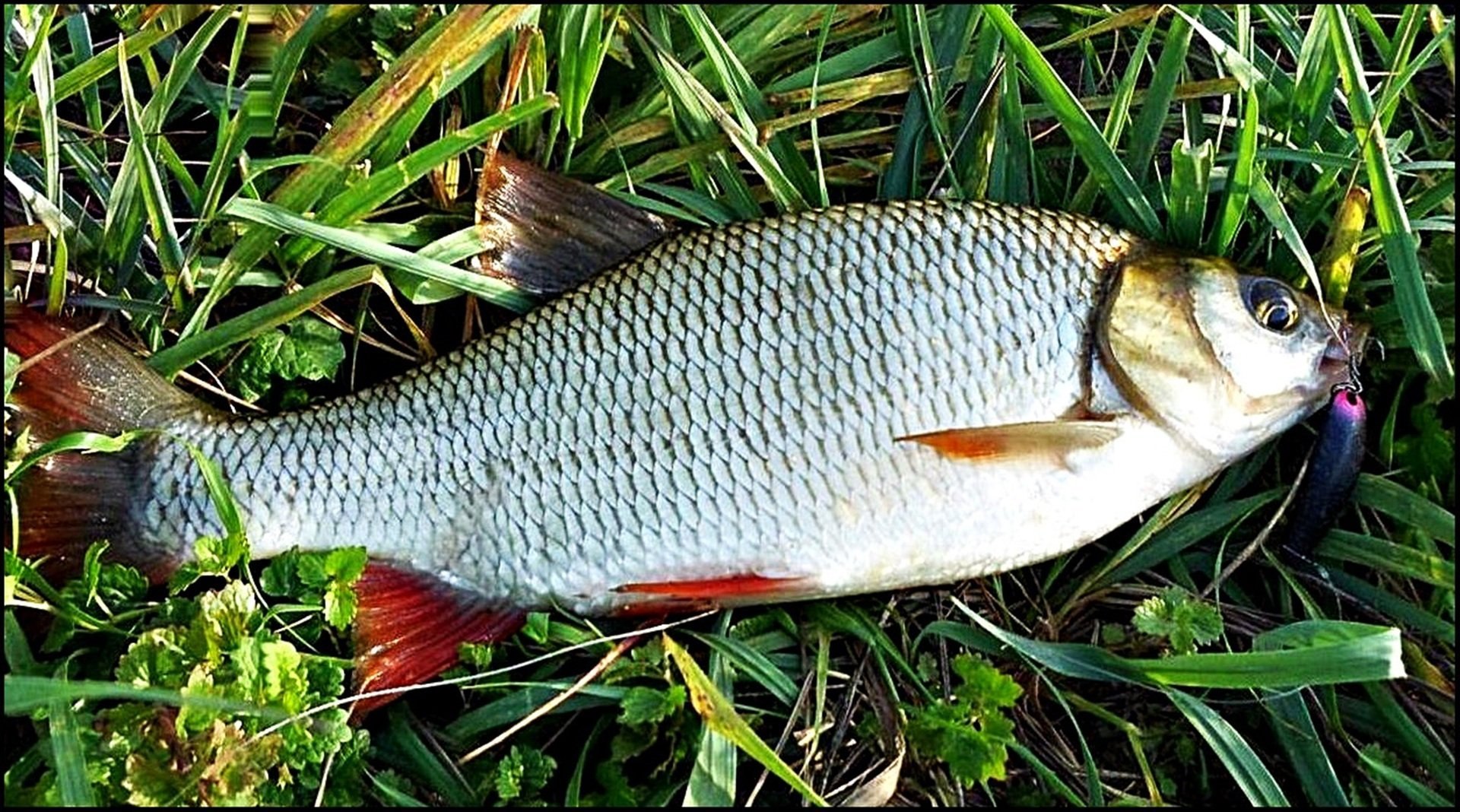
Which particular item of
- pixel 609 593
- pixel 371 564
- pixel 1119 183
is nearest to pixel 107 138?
pixel 371 564

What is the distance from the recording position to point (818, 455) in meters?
2.03

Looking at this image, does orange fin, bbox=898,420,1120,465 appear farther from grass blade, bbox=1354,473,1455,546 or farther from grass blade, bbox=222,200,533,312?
grass blade, bbox=222,200,533,312

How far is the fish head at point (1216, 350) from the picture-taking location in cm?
202

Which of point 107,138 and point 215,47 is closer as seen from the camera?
point 107,138

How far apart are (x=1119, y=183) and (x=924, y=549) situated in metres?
0.76

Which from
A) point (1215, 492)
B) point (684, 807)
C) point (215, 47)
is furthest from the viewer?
point (215, 47)

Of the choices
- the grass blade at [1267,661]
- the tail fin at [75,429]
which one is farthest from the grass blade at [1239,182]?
the tail fin at [75,429]

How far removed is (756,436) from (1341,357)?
1017 millimetres

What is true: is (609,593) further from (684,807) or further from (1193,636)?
(1193,636)

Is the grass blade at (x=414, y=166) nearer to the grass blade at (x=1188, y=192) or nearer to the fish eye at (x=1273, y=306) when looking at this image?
the grass blade at (x=1188, y=192)

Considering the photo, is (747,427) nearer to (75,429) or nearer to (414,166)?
(414,166)

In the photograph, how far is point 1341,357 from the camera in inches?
81.4

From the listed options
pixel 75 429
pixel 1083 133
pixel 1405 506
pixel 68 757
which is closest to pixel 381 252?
pixel 75 429

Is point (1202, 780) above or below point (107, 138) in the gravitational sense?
below
